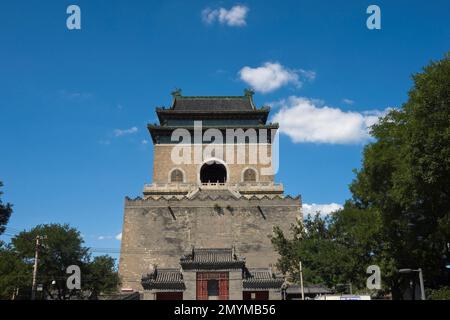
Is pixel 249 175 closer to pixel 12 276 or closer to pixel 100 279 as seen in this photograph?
pixel 100 279

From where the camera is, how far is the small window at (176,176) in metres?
41.3

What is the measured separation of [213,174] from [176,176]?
543 centimetres

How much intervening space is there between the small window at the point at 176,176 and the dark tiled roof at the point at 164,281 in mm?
16279

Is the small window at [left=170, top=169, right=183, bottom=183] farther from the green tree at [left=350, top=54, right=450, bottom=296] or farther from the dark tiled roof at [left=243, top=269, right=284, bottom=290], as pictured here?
the green tree at [left=350, top=54, right=450, bottom=296]

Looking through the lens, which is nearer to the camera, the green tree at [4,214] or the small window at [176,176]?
the green tree at [4,214]

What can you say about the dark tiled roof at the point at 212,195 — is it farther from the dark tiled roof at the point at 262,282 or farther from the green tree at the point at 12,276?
the green tree at the point at 12,276

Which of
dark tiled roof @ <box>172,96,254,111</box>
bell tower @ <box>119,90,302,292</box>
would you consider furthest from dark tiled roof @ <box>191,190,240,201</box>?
dark tiled roof @ <box>172,96,254,111</box>

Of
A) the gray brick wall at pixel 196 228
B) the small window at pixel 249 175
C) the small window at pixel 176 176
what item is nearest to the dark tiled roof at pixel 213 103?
the small window at pixel 249 175

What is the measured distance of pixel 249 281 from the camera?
2516 cm

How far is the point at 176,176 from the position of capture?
136 ft

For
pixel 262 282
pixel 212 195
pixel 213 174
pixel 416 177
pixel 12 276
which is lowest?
pixel 262 282

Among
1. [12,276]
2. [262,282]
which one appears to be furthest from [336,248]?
[12,276]
